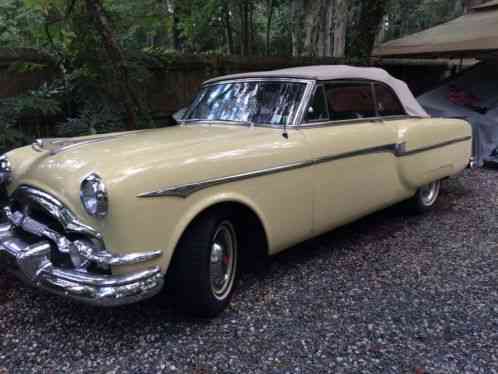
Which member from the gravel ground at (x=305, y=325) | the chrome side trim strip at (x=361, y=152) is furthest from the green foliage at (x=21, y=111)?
the chrome side trim strip at (x=361, y=152)

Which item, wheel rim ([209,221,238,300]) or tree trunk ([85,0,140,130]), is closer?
wheel rim ([209,221,238,300])

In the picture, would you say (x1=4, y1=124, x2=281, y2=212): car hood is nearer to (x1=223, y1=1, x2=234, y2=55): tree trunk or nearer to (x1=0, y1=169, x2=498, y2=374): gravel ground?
(x1=0, y1=169, x2=498, y2=374): gravel ground

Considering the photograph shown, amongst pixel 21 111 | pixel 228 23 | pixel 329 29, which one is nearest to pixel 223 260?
pixel 21 111

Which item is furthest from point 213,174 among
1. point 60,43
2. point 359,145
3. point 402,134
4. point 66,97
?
point 60,43

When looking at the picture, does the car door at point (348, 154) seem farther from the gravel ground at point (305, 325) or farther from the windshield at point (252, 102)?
the gravel ground at point (305, 325)

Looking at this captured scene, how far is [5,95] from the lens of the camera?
495 centimetres

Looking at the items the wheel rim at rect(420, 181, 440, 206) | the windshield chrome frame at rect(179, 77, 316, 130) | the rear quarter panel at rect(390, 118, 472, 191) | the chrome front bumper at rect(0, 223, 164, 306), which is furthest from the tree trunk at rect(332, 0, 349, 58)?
the chrome front bumper at rect(0, 223, 164, 306)

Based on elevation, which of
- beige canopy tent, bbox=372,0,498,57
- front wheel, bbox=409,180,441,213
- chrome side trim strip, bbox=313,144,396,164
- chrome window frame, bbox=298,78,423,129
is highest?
beige canopy tent, bbox=372,0,498,57

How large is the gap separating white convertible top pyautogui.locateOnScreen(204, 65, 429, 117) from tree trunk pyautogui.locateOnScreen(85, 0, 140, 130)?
132cm

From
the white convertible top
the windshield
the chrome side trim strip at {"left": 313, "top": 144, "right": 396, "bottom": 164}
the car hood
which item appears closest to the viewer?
the car hood

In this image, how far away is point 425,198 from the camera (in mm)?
4789

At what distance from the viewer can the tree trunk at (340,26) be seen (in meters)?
7.91

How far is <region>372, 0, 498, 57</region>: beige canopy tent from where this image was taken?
22.8ft

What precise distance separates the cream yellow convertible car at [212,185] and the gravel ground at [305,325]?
0.84ft
